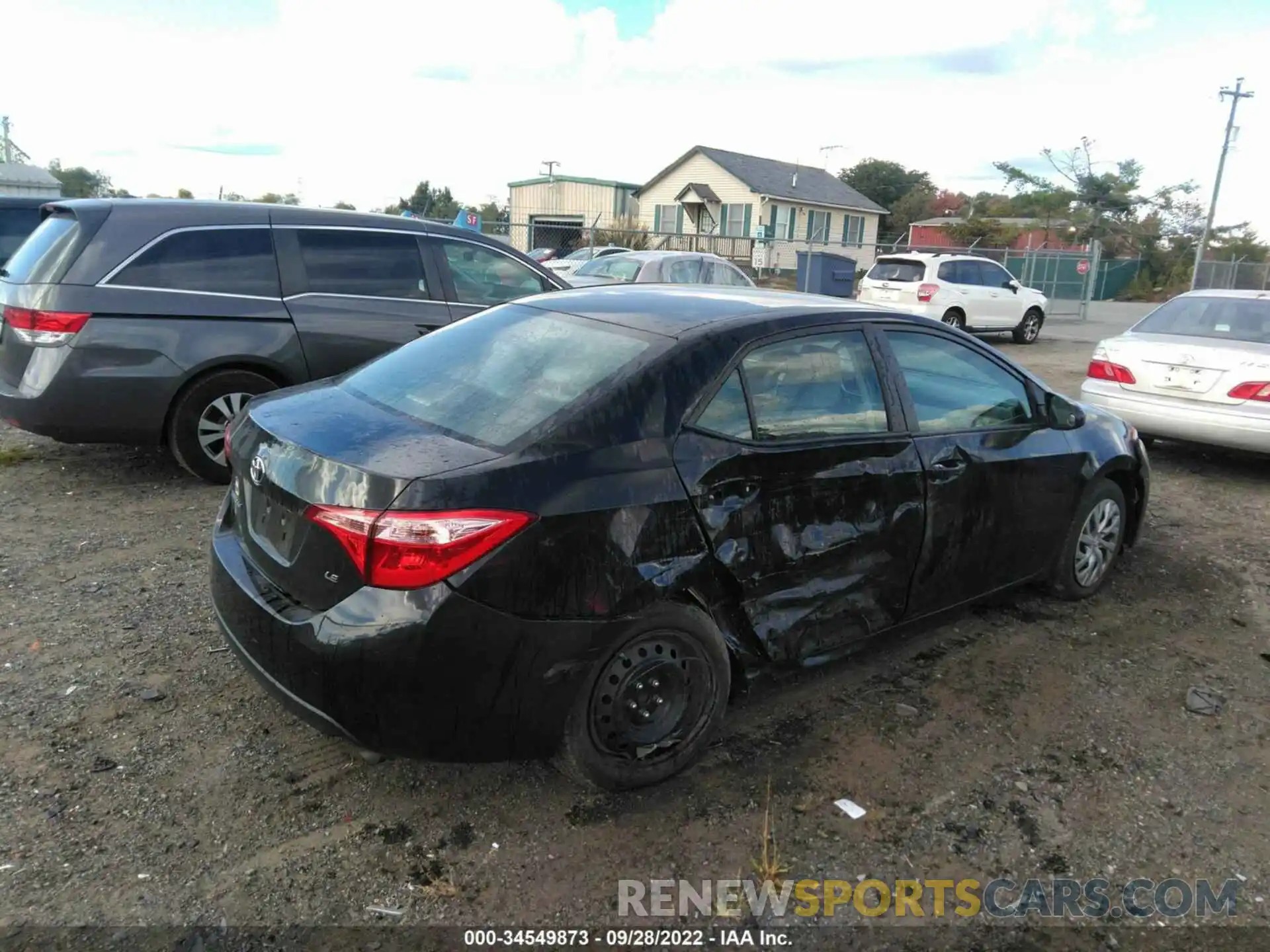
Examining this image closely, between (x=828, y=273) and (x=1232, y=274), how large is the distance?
25.5 metres

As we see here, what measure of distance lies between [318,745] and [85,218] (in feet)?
13.3

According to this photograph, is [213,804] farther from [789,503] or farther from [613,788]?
[789,503]

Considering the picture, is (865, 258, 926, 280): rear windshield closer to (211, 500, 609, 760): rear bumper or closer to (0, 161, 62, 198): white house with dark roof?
(211, 500, 609, 760): rear bumper

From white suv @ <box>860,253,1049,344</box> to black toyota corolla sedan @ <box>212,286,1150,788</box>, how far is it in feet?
43.4

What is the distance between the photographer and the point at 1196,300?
7922 mm

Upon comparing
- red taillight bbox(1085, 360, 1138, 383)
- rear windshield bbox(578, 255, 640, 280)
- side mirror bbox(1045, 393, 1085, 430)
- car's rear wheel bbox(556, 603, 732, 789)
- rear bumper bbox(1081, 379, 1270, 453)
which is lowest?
car's rear wheel bbox(556, 603, 732, 789)

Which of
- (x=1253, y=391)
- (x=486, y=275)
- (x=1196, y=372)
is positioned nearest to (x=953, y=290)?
(x=1196, y=372)

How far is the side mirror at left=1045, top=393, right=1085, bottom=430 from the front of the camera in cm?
424

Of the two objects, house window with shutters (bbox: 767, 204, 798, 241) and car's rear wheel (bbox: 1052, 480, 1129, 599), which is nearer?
car's rear wheel (bbox: 1052, 480, 1129, 599)

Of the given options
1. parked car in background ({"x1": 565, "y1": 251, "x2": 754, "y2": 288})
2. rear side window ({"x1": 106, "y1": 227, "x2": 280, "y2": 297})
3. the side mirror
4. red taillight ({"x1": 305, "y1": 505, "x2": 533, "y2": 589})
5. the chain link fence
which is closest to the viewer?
red taillight ({"x1": 305, "y1": 505, "x2": 533, "y2": 589})

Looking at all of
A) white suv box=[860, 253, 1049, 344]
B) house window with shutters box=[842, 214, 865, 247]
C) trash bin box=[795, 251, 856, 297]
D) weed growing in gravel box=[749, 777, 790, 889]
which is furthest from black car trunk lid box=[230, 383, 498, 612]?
house window with shutters box=[842, 214, 865, 247]

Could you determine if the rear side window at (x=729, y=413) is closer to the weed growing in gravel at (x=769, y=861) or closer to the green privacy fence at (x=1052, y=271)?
the weed growing in gravel at (x=769, y=861)

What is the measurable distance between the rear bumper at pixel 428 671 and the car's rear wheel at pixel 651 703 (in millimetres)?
96

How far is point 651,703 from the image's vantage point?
9.48 ft
